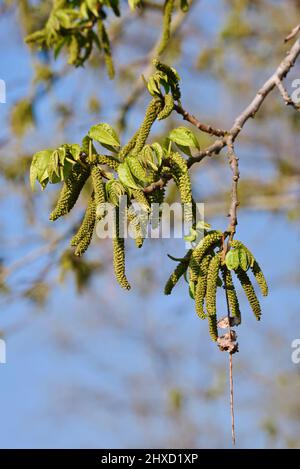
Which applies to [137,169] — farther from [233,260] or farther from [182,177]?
[233,260]

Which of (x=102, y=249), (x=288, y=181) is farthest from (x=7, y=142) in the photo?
(x=288, y=181)

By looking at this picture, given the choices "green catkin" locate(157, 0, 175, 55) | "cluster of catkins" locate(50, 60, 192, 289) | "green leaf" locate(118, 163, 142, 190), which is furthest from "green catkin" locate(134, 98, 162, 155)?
"green catkin" locate(157, 0, 175, 55)

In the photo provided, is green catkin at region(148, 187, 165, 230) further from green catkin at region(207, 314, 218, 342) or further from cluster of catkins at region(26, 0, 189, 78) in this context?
cluster of catkins at region(26, 0, 189, 78)

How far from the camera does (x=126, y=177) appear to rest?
6.89 ft

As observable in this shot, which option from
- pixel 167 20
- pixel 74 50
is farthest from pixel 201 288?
pixel 74 50

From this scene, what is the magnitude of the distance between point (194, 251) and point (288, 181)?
5.22 metres

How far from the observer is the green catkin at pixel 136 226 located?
2027mm

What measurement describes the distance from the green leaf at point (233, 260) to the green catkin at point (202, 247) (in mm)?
70

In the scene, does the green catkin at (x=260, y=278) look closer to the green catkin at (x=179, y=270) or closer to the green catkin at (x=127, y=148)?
the green catkin at (x=179, y=270)

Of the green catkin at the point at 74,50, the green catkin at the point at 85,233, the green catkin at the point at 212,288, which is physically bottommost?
the green catkin at the point at 212,288

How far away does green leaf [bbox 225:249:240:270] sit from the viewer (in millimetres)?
2115

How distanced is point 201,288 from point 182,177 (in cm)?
28

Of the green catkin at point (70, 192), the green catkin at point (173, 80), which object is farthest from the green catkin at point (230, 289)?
the green catkin at point (173, 80)
